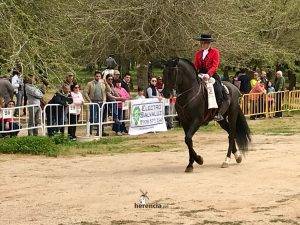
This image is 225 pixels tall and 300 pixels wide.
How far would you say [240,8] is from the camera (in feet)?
92.9

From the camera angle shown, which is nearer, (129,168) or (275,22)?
(129,168)

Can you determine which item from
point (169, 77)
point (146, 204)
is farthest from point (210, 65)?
point (146, 204)

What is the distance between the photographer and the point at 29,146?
1642cm

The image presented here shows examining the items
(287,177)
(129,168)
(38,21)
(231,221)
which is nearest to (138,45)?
(38,21)

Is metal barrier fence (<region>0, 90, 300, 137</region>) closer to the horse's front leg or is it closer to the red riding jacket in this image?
the red riding jacket

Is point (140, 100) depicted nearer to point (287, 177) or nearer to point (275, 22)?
point (287, 177)

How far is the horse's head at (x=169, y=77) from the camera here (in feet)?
43.8

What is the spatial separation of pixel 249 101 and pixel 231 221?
16648 millimetres

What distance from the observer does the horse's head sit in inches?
525

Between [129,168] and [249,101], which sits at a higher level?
[249,101]

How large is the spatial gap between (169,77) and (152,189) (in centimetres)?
285

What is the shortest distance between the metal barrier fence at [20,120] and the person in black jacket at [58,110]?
1.24ft

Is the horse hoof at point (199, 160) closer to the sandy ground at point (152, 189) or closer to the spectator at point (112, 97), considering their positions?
the sandy ground at point (152, 189)

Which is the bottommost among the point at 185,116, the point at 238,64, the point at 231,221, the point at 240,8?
the point at 231,221
